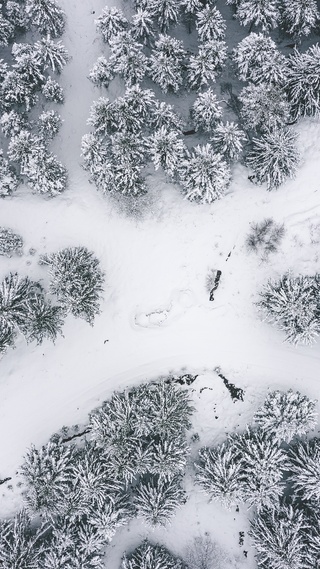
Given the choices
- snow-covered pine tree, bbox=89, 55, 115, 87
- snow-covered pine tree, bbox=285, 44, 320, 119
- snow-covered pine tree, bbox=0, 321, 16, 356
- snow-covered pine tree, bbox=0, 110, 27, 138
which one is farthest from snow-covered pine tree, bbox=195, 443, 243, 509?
snow-covered pine tree, bbox=89, 55, 115, 87

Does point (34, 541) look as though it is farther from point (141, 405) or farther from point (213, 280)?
point (213, 280)

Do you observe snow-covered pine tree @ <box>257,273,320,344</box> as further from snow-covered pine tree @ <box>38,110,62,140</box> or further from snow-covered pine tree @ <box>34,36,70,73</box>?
snow-covered pine tree @ <box>34,36,70,73</box>

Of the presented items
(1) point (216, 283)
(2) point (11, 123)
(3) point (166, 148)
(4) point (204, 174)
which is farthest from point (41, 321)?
(4) point (204, 174)

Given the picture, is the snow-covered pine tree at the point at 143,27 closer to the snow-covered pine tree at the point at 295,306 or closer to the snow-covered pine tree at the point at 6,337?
the snow-covered pine tree at the point at 295,306

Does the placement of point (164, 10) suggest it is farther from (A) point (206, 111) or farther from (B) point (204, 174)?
(B) point (204, 174)

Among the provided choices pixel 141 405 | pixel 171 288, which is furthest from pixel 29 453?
pixel 171 288
